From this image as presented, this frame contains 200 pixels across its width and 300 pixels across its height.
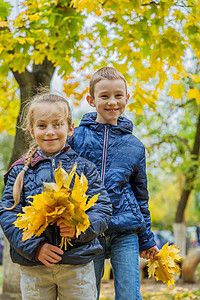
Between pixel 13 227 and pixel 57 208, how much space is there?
31 cm

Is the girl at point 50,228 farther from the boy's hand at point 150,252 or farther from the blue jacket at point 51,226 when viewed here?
the boy's hand at point 150,252

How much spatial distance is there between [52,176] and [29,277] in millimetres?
524

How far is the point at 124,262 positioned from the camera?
235 cm

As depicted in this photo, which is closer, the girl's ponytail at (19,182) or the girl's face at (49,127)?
the girl's ponytail at (19,182)

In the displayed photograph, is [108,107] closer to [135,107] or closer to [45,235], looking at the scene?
[45,235]

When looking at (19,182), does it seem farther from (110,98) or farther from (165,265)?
(165,265)

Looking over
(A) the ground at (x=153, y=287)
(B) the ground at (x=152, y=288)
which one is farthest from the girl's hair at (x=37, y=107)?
(A) the ground at (x=153, y=287)

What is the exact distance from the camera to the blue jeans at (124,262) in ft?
7.63

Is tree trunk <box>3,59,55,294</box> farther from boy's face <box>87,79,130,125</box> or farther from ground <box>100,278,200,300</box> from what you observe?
boy's face <box>87,79,130,125</box>

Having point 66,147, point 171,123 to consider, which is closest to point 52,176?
point 66,147

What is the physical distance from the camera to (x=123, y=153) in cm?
250

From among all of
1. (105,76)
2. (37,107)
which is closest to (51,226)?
(37,107)

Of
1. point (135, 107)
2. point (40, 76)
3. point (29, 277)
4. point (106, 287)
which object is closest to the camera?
point (29, 277)

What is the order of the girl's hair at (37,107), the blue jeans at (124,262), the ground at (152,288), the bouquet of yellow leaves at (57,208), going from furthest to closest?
1. the ground at (152,288)
2. the blue jeans at (124,262)
3. the girl's hair at (37,107)
4. the bouquet of yellow leaves at (57,208)
